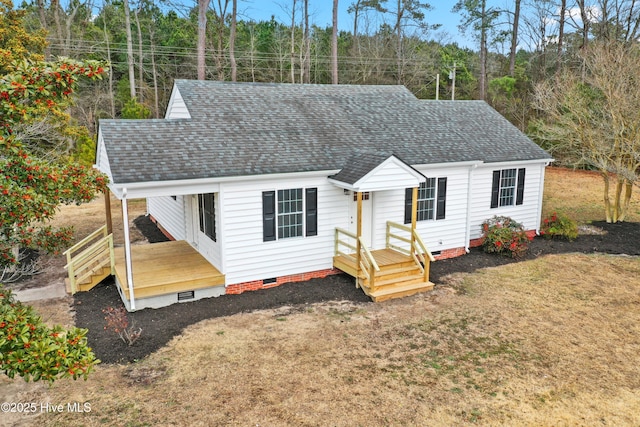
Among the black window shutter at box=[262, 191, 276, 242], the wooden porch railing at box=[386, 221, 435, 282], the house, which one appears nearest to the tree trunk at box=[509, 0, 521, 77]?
the house

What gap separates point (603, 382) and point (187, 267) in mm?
9178

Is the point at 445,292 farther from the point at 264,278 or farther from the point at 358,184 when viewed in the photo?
the point at 264,278

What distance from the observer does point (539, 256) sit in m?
15.1

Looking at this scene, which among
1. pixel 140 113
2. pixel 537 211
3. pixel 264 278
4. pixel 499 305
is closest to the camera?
pixel 499 305

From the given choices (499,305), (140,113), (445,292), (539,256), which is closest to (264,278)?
(445,292)

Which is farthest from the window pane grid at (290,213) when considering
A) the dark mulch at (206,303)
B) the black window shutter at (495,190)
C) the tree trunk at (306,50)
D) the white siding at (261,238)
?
the tree trunk at (306,50)

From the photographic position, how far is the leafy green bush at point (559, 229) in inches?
655

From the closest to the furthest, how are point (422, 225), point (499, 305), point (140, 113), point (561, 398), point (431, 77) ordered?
point (561, 398)
point (499, 305)
point (422, 225)
point (140, 113)
point (431, 77)

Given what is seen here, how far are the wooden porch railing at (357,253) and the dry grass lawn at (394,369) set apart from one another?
0.90 m

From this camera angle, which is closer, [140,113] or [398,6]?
[140,113]

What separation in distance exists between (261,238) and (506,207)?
866 cm

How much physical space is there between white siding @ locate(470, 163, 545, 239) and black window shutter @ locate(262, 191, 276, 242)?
262 inches

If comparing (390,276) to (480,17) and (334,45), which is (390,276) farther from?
(480,17)

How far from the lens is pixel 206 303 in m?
11.3
